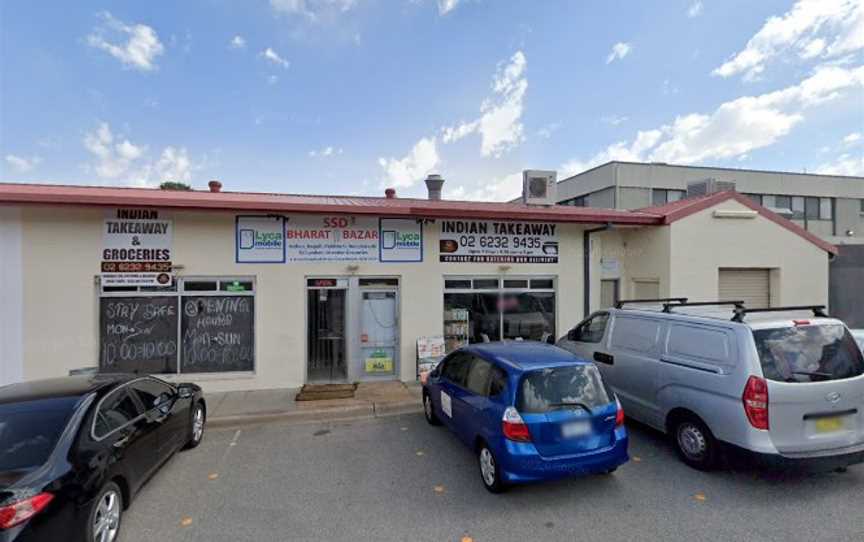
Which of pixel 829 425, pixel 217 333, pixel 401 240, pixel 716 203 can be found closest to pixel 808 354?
pixel 829 425

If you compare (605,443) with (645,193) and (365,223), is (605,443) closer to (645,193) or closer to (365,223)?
(365,223)

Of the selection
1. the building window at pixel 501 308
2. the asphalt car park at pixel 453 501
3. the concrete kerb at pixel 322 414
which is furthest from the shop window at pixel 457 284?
the asphalt car park at pixel 453 501

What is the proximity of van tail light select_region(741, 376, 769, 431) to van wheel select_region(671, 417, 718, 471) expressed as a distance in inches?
22.4

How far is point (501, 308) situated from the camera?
31.2 feet

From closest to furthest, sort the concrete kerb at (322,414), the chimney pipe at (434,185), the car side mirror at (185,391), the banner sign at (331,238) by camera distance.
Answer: the car side mirror at (185,391) → the concrete kerb at (322,414) → the banner sign at (331,238) → the chimney pipe at (434,185)

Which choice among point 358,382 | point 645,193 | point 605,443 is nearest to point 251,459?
point 358,382

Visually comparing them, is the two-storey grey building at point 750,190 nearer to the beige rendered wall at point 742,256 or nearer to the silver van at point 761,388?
the beige rendered wall at point 742,256

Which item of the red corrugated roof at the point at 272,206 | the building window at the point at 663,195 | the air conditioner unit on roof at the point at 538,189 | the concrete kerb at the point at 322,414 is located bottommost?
the concrete kerb at the point at 322,414

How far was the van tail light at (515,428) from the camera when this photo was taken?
4.04 meters

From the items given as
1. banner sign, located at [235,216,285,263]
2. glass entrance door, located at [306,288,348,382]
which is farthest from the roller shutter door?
banner sign, located at [235,216,285,263]

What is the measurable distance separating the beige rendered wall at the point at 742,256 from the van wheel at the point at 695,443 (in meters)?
5.00

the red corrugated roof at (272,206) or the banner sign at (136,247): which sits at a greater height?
the red corrugated roof at (272,206)

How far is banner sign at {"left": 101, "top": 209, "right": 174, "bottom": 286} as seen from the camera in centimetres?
771

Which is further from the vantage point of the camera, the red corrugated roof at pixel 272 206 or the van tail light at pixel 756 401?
the red corrugated roof at pixel 272 206
